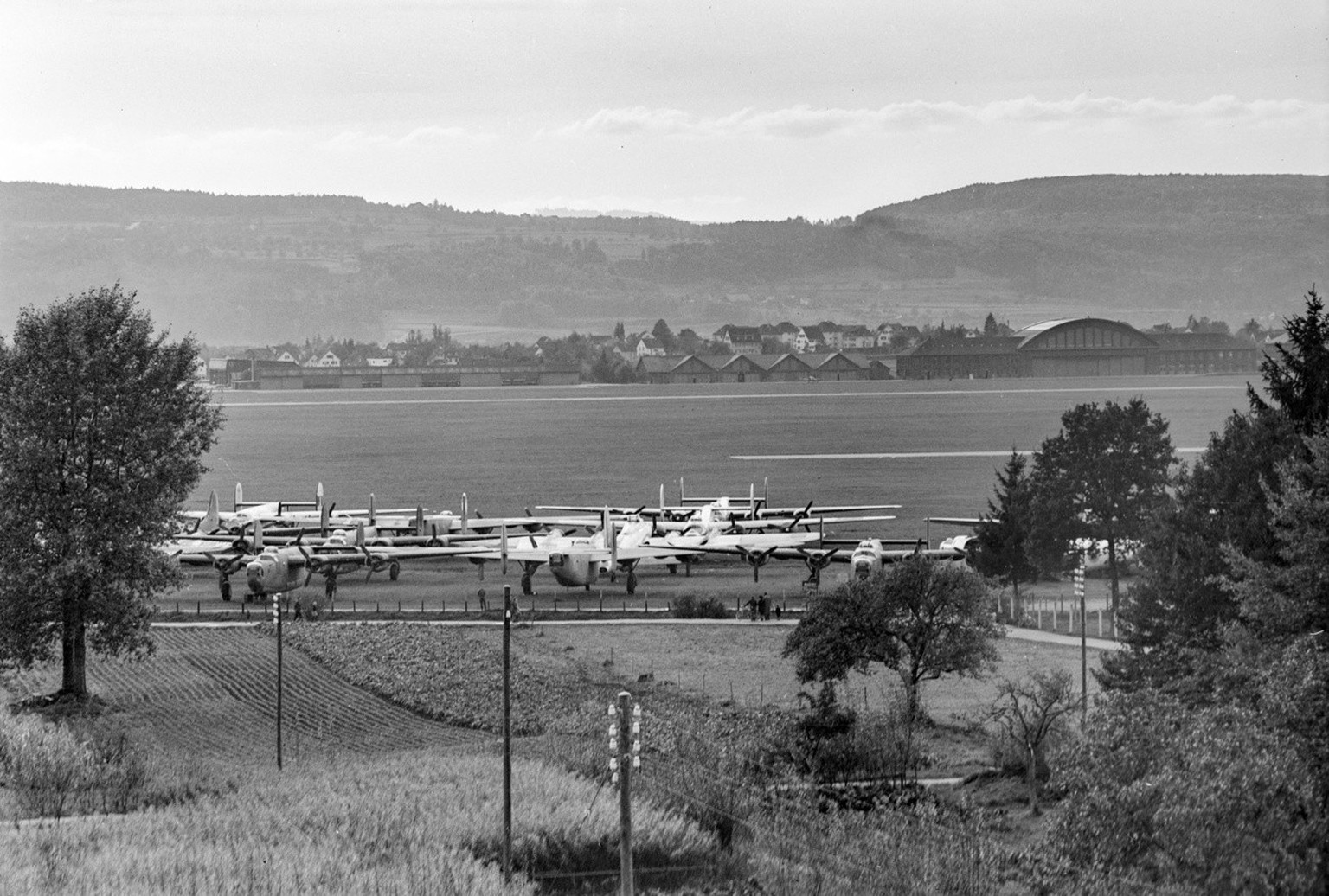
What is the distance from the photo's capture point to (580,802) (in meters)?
25.1

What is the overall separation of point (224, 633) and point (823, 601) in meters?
21.9

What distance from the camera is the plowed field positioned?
1332 inches

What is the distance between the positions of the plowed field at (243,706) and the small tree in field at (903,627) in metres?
8.30

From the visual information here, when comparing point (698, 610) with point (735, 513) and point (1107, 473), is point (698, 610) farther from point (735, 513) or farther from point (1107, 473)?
point (735, 513)

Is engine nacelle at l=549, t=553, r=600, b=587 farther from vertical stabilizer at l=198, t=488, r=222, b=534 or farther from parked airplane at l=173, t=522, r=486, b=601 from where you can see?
vertical stabilizer at l=198, t=488, r=222, b=534

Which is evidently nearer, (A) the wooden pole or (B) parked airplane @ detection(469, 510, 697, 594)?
(A) the wooden pole

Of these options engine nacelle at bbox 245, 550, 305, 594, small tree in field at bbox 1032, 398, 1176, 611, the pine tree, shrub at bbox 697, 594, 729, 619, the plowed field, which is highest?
the pine tree

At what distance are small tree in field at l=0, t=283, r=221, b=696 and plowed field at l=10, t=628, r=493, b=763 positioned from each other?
206cm

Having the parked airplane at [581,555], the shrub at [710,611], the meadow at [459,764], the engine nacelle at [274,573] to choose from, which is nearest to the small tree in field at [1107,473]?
the shrub at [710,611]

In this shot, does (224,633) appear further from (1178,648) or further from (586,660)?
(1178,648)

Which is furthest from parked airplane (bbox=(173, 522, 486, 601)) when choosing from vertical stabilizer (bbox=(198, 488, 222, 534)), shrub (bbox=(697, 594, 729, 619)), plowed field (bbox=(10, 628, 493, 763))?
shrub (bbox=(697, 594, 729, 619))

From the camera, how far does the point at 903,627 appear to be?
120ft

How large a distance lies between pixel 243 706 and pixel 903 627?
53.8 ft

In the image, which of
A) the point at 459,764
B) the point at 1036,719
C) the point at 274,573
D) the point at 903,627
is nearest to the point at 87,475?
the point at 459,764
